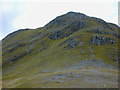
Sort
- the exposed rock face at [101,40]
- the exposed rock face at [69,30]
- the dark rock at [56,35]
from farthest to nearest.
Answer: the dark rock at [56,35] → the exposed rock face at [69,30] → the exposed rock face at [101,40]

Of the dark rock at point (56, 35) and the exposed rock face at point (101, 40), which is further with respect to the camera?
the dark rock at point (56, 35)

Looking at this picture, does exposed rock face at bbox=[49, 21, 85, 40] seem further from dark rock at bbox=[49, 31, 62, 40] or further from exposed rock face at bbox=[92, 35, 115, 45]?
exposed rock face at bbox=[92, 35, 115, 45]

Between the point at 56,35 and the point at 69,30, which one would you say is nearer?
the point at 69,30

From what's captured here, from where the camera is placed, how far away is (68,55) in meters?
86.1

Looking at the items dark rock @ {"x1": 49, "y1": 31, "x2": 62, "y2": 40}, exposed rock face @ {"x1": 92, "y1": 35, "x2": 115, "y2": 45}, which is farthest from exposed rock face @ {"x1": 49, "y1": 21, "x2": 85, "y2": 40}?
exposed rock face @ {"x1": 92, "y1": 35, "x2": 115, "y2": 45}

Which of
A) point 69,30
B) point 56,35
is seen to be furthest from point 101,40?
point 56,35

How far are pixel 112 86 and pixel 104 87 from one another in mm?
2983

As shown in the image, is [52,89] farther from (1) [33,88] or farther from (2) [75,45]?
(2) [75,45]

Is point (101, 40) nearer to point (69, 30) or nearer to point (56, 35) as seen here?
point (69, 30)

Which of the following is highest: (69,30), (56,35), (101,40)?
(69,30)

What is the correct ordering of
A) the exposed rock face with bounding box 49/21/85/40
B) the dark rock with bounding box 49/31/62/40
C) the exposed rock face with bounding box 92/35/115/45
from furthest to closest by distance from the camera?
the dark rock with bounding box 49/31/62/40
the exposed rock face with bounding box 49/21/85/40
the exposed rock face with bounding box 92/35/115/45

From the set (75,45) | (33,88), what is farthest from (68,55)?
(33,88)

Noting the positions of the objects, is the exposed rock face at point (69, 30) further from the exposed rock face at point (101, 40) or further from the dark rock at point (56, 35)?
the exposed rock face at point (101, 40)

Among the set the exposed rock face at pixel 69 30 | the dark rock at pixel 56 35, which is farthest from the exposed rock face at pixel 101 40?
the dark rock at pixel 56 35
